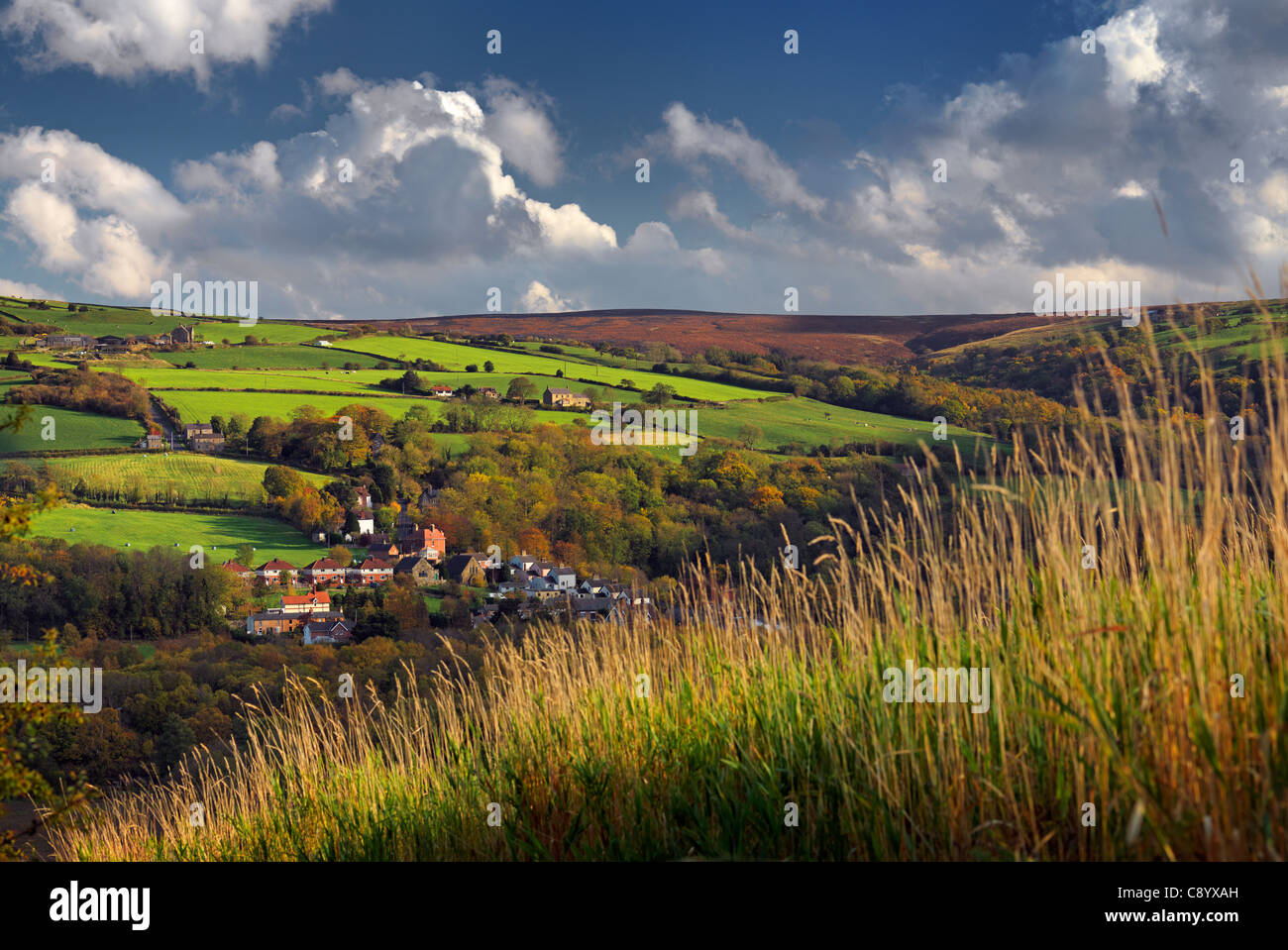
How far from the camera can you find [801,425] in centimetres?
6444

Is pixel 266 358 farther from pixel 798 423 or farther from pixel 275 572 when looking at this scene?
pixel 798 423

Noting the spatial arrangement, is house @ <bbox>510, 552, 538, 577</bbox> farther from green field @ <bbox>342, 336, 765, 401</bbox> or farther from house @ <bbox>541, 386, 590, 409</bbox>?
green field @ <bbox>342, 336, 765, 401</bbox>

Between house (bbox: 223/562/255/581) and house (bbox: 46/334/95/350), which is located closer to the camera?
house (bbox: 223/562/255/581)

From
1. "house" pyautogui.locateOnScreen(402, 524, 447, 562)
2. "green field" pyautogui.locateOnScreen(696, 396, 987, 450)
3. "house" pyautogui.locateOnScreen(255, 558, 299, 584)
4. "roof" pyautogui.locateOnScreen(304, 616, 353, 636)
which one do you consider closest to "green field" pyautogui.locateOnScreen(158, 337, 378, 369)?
"house" pyautogui.locateOnScreen(255, 558, 299, 584)

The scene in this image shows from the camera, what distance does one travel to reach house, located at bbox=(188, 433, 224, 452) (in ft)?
234

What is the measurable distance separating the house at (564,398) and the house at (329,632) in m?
33.1

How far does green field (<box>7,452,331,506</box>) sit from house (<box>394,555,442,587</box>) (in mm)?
17219

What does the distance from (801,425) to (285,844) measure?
2348 inches

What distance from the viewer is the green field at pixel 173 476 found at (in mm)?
65750

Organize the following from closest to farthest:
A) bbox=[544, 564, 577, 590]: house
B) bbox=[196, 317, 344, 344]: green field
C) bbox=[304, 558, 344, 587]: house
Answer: bbox=[544, 564, 577, 590]: house
bbox=[304, 558, 344, 587]: house
bbox=[196, 317, 344, 344]: green field

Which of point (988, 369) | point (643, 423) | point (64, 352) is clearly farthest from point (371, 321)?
point (988, 369)

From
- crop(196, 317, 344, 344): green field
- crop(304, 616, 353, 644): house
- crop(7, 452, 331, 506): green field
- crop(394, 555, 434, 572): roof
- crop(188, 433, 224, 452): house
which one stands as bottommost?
crop(304, 616, 353, 644): house
